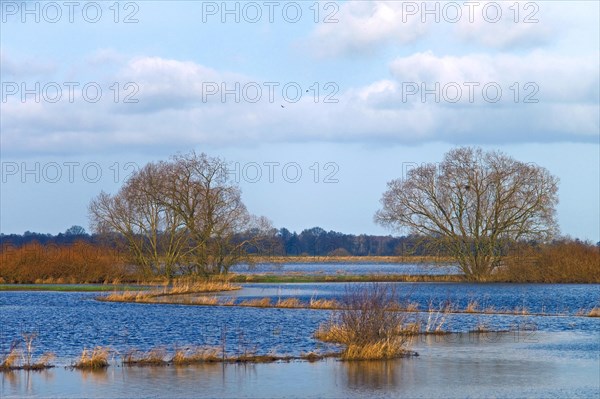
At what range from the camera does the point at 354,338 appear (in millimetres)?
22766

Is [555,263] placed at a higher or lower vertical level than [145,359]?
higher

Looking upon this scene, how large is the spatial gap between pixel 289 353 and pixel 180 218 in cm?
4811

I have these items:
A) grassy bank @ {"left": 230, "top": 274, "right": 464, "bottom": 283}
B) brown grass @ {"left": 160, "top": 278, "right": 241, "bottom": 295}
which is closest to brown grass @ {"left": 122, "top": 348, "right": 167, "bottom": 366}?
brown grass @ {"left": 160, "top": 278, "right": 241, "bottom": 295}

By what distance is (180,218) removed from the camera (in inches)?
2790

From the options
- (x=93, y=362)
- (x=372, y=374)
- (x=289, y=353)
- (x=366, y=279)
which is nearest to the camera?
(x=372, y=374)

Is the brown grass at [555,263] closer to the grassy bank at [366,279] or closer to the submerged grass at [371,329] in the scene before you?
the grassy bank at [366,279]

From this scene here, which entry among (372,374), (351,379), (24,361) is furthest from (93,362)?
(372,374)

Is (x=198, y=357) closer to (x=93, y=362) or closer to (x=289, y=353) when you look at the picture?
(x=93, y=362)

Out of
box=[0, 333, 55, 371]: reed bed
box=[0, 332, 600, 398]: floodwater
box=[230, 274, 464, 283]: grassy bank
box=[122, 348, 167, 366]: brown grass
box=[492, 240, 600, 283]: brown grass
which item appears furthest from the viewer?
box=[230, 274, 464, 283]: grassy bank

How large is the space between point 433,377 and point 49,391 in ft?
27.7

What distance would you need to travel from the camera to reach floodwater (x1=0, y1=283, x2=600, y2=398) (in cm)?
1773

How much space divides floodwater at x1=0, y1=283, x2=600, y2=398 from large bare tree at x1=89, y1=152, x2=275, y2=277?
25472mm

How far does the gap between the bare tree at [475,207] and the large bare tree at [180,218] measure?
1285 centimetres

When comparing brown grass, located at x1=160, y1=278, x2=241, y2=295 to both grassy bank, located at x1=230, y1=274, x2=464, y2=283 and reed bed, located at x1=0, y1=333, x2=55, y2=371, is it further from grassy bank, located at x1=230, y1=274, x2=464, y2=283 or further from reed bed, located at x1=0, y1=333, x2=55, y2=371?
reed bed, located at x1=0, y1=333, x2=55, y2=371
